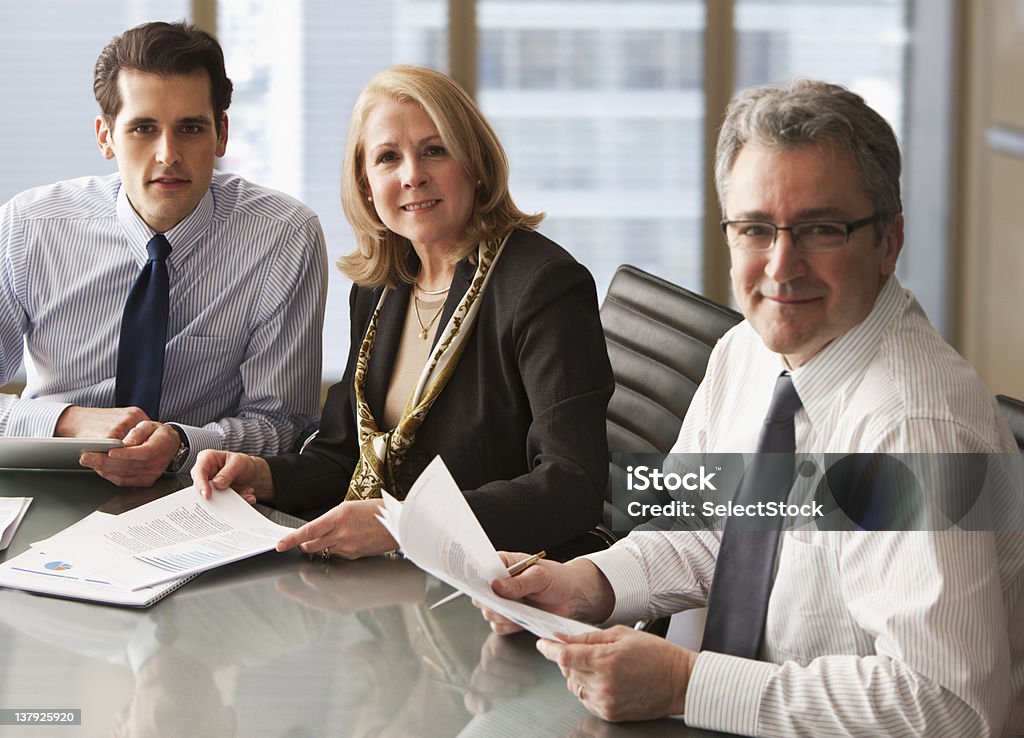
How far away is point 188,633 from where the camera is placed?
1245 mm

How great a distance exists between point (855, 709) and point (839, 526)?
19 cm

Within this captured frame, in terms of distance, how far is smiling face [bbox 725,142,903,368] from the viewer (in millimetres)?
1130

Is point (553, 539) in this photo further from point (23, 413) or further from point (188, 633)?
point (23, 413)

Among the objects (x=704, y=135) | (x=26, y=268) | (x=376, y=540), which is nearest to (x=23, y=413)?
(x=26, y=268)

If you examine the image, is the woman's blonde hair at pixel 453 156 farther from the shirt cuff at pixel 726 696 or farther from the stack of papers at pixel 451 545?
the shirt cuff at pixel 726 696

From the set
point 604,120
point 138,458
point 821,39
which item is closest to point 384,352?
point 138,458

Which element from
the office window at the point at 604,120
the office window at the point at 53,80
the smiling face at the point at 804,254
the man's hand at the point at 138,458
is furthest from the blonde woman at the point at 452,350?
the office window at the point at 53,80

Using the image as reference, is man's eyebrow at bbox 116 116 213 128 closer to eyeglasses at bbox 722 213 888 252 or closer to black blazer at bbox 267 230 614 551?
black blazer at bbox 267 230 614 551

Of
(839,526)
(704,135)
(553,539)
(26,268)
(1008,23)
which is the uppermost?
(1008,23)

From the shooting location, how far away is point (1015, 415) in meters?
1.27

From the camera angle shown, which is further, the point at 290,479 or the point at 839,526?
the point at 290,479

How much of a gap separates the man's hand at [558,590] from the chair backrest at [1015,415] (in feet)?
1.66

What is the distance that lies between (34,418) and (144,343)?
257 millimetres

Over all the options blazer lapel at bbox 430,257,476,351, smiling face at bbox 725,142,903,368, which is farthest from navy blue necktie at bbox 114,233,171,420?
smiling face at bbox 725,142,903,368
